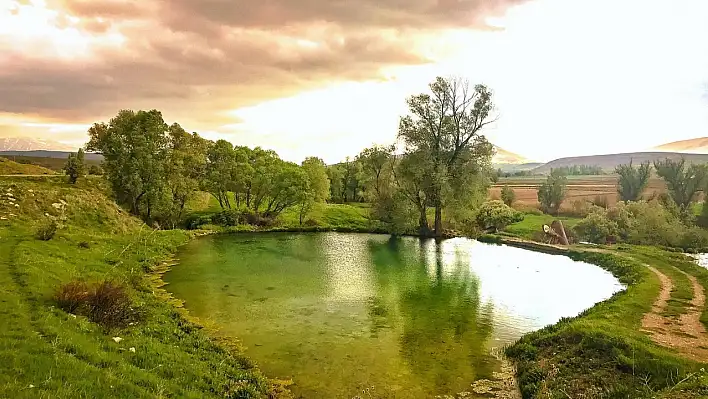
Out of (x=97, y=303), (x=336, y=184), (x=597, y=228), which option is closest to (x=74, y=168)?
(x=97, y=303)

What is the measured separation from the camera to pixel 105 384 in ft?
30.4

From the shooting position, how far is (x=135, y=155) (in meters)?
47.2

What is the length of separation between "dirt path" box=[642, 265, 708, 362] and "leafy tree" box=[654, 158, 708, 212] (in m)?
53.7

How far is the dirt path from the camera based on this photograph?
46.2 feet

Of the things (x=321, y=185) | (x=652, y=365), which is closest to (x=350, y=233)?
(x=321, y=185)

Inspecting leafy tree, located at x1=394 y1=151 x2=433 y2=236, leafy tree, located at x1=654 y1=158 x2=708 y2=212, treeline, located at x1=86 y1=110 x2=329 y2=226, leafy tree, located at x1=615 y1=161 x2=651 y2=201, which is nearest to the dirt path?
leafy tree, located at x1=394 y1=151 x2=433 y2=236

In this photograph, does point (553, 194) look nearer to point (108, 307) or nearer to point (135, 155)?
A: point (135, 155)

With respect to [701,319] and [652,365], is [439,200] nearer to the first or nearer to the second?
[701,319]

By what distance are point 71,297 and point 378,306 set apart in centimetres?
1389

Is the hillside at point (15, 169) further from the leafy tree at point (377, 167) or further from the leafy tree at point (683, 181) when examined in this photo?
the leafy tree at point (683, 181)

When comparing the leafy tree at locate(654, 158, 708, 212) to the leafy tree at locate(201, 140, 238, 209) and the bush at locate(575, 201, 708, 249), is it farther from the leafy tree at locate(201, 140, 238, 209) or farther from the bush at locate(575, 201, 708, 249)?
the leafy tree at locate(201, 140, 238, 209)

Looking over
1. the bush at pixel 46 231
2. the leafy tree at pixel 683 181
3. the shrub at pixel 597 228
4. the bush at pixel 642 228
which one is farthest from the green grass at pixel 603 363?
the leafy tree at pixel 683 181

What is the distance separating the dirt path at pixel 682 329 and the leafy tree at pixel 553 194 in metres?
56.7

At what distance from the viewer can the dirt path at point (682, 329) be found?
14.1 meters
